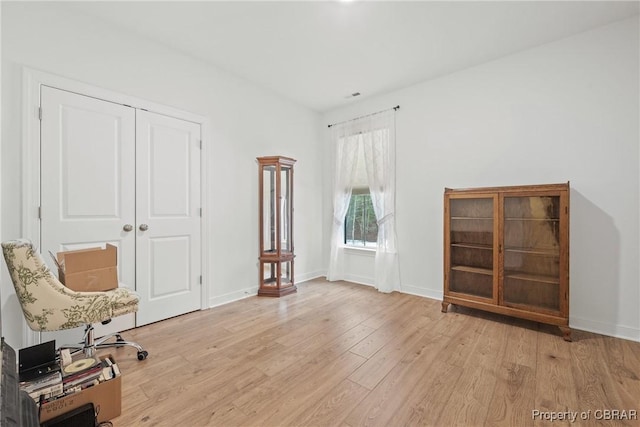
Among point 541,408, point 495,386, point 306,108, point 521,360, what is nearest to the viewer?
point 541,408

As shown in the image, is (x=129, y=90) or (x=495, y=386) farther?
(x=129, y=90)

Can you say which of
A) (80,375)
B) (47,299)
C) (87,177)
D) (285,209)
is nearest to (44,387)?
(80,375)

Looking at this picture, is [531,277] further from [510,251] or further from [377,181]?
[377,181]

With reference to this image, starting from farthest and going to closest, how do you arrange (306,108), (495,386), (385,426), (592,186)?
(306,108)
(592,186)
(495,386)
(385,426)

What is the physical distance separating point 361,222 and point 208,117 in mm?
2633

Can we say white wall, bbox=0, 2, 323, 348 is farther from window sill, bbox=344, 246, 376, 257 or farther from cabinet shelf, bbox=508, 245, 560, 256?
cabinet shelf, bbox=508, 245, 560, 256

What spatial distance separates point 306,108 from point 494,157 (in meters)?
2.82

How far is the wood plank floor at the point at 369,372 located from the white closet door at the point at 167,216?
281 millimetres

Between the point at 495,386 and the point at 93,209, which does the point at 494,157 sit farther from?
the point at 93,209

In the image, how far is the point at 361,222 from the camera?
14.3ft

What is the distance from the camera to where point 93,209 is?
2.37 m

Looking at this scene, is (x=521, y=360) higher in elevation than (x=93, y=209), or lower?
lower

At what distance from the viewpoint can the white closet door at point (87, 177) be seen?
7.12 ft

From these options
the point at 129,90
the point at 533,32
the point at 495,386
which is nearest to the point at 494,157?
the point at 533,32
